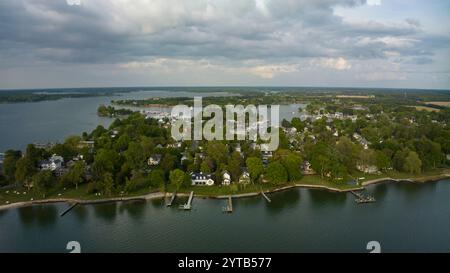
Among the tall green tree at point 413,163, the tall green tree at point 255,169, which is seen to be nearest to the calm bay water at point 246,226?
the tall green tree at point 255,169

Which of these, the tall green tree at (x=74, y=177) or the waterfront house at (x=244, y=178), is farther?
the waterfront house at (x=244, y=178)

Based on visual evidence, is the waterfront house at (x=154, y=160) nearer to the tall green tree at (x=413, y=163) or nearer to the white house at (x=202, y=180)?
the white house at (x=202, y=180)

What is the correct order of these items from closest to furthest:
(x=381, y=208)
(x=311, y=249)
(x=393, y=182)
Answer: (x=311, y=249)
(x=381, y=208)
(x=393, y=182)

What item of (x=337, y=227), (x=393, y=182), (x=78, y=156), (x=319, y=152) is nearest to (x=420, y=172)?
(x=393, y=182)

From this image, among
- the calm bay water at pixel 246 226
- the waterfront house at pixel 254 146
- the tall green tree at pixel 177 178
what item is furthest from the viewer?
the waterfront house at pixel 254 146

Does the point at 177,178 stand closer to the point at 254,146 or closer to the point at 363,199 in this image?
the point at 363,199

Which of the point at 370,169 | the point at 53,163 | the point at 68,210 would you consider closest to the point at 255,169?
the point at 370,169
